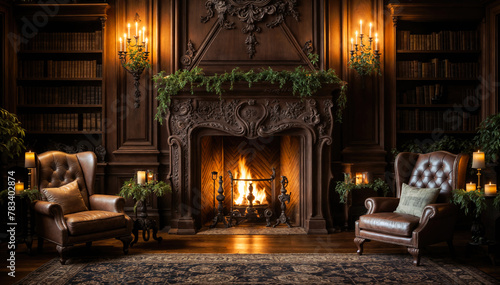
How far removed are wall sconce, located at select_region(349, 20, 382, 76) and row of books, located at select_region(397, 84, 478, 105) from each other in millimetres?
588

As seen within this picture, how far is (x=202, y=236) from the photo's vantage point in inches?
212

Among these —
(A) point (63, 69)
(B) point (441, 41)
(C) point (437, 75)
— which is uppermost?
(B) point (441, 41)

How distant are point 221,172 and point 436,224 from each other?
10.6ft

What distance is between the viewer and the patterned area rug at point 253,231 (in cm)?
551

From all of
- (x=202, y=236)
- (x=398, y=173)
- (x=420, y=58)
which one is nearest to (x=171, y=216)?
(x=202, y=236)

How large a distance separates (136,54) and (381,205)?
11.7 feet

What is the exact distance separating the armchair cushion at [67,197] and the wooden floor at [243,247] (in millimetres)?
459

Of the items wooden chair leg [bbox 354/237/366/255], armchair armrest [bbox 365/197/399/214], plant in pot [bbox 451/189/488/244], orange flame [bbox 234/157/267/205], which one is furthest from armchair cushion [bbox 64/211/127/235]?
plant in pot [bbox 451/189/488/244]

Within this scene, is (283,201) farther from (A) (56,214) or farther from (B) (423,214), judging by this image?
(A) (56,214)

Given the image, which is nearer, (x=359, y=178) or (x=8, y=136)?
(x=8, y=136)

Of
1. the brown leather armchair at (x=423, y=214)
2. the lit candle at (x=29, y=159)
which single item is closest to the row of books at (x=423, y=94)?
the brown leather armchair at (x=423, y=214)

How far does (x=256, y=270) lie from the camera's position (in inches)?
155

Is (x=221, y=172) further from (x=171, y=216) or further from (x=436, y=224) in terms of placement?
(x=436, y=224)

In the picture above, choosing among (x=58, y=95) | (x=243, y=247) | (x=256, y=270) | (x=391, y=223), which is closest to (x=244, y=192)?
(x=243, y=247)
